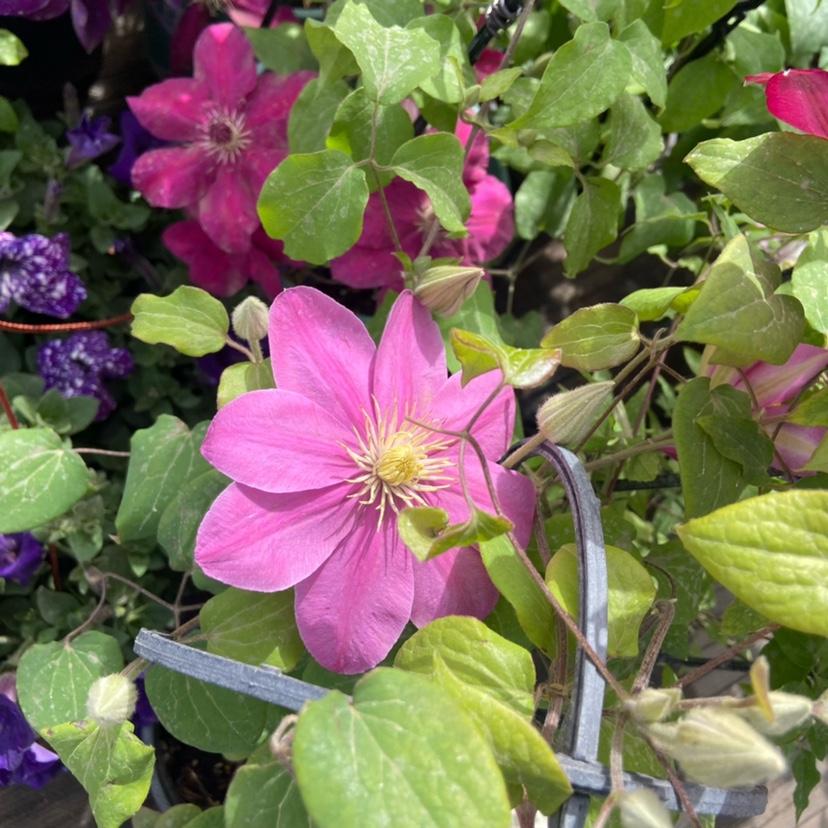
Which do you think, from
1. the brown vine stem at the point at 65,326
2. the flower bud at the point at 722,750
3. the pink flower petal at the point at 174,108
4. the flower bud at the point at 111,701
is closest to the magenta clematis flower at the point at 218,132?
the pink flower petal at the point at 174,108

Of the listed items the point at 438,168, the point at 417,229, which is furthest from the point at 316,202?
the point at 417,229

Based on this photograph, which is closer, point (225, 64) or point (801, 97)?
point (801, 97)

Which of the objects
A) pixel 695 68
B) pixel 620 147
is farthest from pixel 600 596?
pixel 695 68

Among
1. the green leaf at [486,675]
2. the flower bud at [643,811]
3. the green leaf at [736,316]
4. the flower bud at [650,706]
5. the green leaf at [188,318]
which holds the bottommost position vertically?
the green leaf at [486,675]

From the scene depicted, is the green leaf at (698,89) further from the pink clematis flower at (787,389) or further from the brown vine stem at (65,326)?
the brown vine stem at (65,326)

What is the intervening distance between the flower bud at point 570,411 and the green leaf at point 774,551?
9 cm

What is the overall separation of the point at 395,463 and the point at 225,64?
1.24 ft

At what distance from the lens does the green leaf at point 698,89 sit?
55cm

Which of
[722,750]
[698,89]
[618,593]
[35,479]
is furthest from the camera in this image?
[698,89]

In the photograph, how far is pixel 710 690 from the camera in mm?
755

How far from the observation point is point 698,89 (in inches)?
21.9

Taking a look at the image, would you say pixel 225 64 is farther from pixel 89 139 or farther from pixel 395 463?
pixel 395 463

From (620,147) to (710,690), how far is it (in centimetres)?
55

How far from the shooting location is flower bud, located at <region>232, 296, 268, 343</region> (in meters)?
0.41
